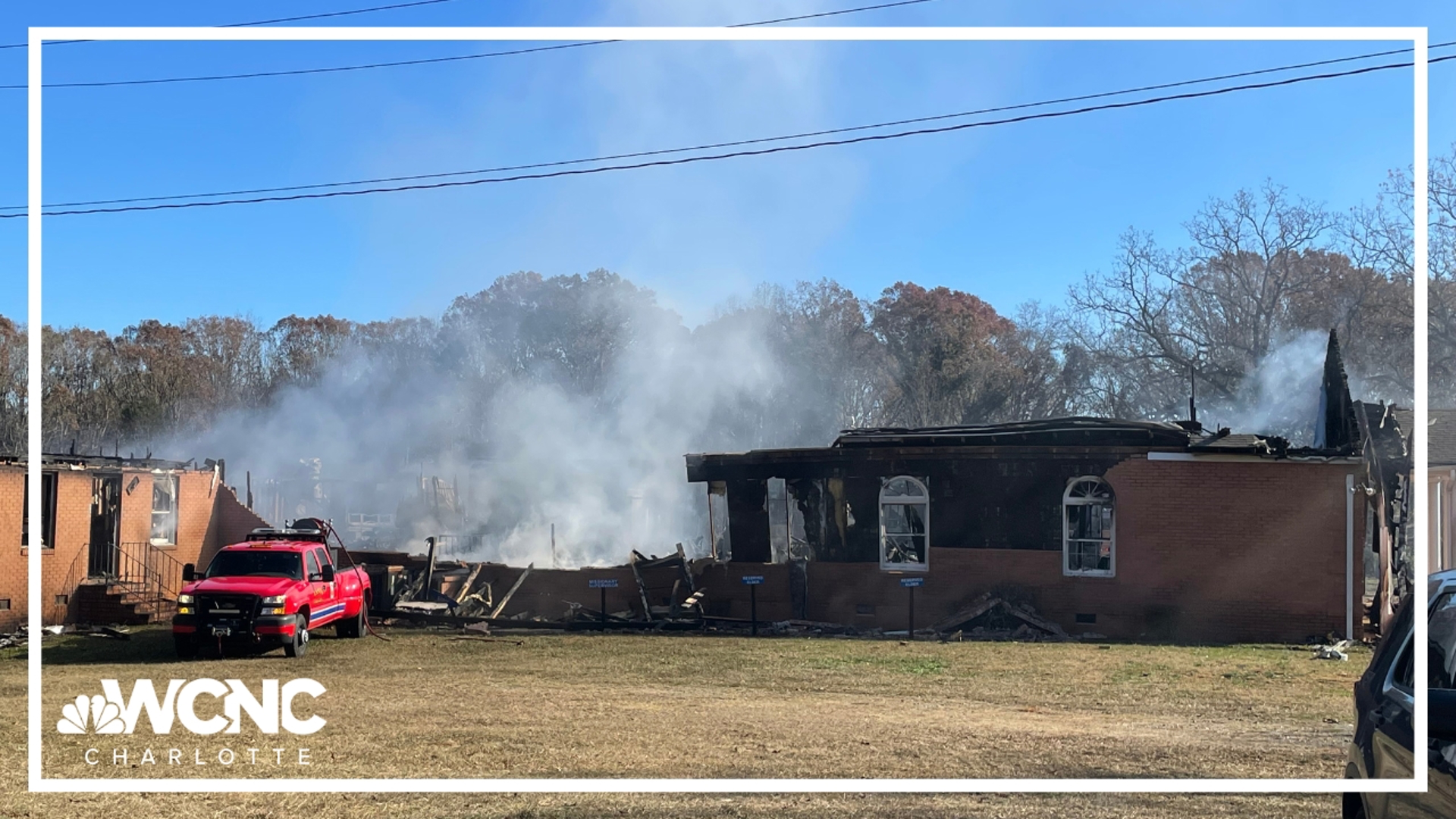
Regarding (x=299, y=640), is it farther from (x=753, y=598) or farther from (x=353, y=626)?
(x=753, y=598)

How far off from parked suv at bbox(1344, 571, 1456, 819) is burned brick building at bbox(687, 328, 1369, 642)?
577 inches

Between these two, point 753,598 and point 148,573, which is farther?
point 148,573

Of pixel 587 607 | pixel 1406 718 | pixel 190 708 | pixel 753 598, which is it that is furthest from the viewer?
pixel 587 607

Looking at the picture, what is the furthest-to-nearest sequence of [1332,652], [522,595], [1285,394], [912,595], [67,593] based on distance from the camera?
[1285,394]
[522,595]
[67,593]
[912,595]
[1332,652]

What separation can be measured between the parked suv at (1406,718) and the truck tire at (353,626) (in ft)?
53.6

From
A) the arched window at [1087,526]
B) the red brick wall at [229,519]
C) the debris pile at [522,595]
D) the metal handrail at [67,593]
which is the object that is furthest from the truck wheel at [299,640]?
the arched window at [1087,526]

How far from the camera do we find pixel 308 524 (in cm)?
2194

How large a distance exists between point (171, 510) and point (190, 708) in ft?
48.0

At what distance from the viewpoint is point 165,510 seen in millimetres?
24969

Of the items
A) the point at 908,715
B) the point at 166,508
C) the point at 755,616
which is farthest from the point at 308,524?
the point at 908,715

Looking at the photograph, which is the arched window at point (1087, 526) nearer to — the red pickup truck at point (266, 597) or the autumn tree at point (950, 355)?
the red pickup truck at point (266, 597)

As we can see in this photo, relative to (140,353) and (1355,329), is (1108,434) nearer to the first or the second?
(1355,329)

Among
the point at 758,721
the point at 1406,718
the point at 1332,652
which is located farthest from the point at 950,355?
the point at 1406,718

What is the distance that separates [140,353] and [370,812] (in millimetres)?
42516
